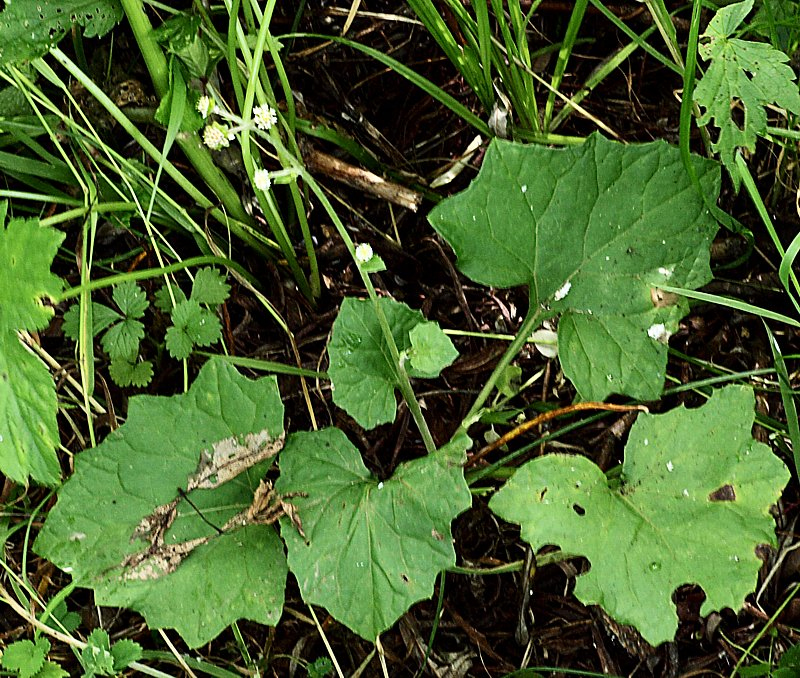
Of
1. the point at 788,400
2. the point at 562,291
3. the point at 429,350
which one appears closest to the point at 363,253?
the point at 429,350

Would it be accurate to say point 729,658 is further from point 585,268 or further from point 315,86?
point 315,86

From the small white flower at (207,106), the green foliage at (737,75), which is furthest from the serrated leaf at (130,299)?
the green foliage at (737,75)

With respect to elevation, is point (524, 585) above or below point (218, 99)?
below

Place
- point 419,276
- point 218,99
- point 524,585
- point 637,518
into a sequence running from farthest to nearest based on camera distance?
point 419,276
point 524,585
point 218,99
point 637,518

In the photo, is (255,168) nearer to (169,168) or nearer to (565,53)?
(169,168)

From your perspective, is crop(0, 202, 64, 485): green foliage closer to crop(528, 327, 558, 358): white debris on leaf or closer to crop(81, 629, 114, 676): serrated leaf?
crop(81, 629, 114, 676): serrated leaf

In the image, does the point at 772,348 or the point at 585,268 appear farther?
the point at 772,348

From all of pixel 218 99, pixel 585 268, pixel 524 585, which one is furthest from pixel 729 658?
pixel 218 99
